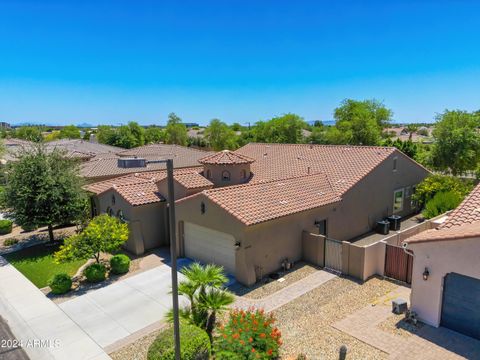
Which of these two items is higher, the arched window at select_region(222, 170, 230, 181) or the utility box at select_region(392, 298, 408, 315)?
the arched window at select_region(222, 170, 230, 181)

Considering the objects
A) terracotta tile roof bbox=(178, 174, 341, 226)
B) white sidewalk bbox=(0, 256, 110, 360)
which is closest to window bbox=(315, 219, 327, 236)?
terracotta tile roof bbox=(178, 174, 341, 226)

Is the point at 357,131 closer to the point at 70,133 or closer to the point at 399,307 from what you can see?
the point at 399,307

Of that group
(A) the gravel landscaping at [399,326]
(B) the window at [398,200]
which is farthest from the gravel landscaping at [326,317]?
(B) the window at [398,200]

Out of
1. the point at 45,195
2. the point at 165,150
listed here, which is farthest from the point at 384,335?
the point at 165,150

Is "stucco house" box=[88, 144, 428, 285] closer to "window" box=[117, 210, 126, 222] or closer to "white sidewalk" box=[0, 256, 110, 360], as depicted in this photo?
"window" box=[117, 210, 126, 222]

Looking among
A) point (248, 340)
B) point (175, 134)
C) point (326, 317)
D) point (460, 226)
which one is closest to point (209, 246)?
point (326, 317)

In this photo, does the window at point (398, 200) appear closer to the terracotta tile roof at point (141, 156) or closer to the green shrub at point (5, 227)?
the terracotta tile roof at point (141, 156)
